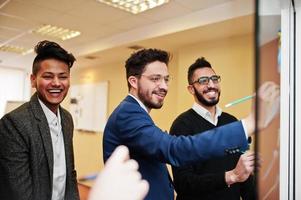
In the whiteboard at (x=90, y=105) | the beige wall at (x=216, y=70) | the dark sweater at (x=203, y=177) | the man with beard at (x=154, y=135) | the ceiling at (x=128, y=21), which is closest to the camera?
the man with beard at (x=154, y=135)

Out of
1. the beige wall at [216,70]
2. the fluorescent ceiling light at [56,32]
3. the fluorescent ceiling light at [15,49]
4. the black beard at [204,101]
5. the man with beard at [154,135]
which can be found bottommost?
the man with beard at [154,135]

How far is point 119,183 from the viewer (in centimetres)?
39

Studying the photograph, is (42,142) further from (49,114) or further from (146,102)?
(146,102)

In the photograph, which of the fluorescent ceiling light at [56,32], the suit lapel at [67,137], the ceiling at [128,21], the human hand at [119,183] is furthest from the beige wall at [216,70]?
the human hand at [119,183]

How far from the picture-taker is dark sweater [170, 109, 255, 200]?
121 centimetres

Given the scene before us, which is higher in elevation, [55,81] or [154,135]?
[55,81]

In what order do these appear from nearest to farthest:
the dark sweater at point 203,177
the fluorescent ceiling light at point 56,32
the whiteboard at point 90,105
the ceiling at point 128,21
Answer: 1. the dark sweater at point 203,177
2. the ceiling at point 128,21
3. the fluorescent ceiling light at point 56,32
4. the whiteboard at point 90,105

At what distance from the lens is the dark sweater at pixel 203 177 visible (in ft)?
3.96

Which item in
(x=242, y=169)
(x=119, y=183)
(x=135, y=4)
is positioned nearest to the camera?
(x=119, y=183)

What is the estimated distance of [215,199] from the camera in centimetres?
131

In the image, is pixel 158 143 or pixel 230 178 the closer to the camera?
pixel 158 143

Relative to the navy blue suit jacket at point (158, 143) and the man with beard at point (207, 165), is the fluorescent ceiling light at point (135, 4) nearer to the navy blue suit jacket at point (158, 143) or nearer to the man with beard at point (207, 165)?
the man with beard at point (207, 165)

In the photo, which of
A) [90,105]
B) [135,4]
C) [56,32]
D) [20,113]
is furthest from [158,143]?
[90,105]

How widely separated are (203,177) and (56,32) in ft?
11.2
